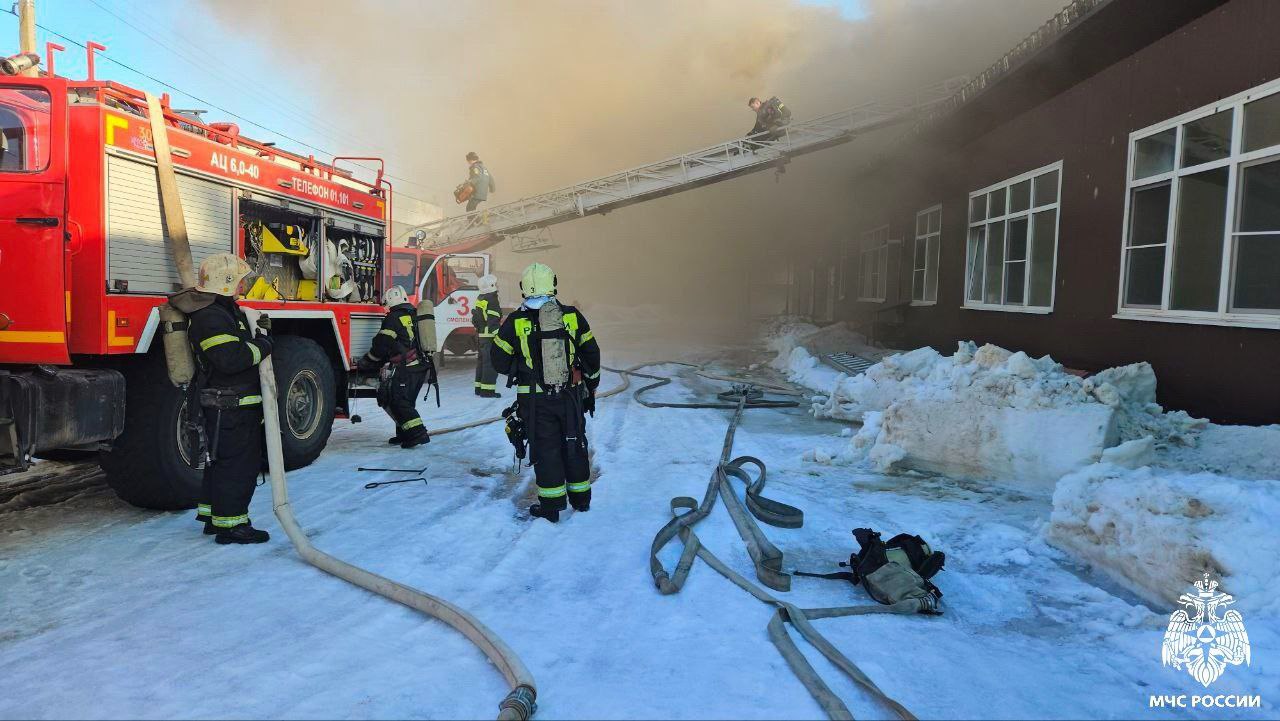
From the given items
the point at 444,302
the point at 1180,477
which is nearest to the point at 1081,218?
the point at 1180,477

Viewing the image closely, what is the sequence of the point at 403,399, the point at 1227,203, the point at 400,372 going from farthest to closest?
the point at 400,372, the point at 403,399, the point at 1227,203

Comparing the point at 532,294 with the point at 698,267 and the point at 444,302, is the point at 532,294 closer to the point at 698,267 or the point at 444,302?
the point at 444,302

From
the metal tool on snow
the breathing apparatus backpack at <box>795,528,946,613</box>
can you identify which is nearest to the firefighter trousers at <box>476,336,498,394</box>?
the metal tool on snow

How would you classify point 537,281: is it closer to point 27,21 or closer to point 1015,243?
point 1015,243

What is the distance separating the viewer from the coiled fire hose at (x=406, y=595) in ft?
7.63

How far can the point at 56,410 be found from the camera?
3732 millimetres

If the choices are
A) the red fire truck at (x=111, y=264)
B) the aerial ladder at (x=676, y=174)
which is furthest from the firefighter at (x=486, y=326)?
the aerial ladder at (x=676, y=174)

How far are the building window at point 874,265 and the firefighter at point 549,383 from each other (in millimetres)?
11460

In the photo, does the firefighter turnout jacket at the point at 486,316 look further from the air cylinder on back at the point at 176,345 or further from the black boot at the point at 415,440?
the air cylinder on back at the point at 176,345

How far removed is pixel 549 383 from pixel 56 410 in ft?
8.64

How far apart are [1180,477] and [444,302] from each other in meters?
11.2

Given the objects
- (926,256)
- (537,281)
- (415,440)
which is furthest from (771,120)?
(537,281)

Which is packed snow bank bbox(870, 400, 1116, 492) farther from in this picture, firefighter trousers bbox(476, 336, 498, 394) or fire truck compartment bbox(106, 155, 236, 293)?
fire truck compartment bbox(106, 155, 236, 293)

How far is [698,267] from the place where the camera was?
38375 mm
